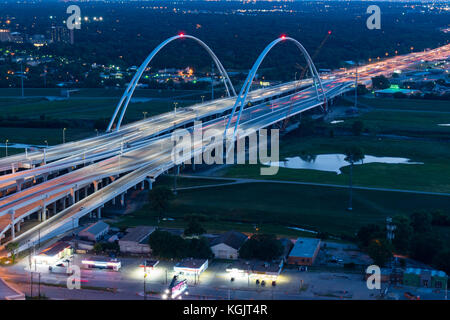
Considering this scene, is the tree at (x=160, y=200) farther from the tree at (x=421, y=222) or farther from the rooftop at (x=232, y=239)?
the tree at (x=421, y=222)

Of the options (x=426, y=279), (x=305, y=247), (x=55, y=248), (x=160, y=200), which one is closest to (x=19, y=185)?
(x=160, y=200)

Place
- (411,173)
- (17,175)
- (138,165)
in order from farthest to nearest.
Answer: (411,173)
(138,165)
(17,175)

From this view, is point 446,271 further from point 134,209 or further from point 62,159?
point 62,159

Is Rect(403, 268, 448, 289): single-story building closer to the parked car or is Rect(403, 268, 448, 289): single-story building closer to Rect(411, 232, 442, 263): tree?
the parked car

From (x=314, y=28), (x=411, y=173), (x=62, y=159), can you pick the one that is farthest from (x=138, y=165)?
(x=314, y=28)

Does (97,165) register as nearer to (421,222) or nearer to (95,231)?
(95,231)

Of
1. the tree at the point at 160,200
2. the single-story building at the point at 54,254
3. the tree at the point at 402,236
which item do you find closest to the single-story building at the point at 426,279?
the tree at the point at 402,236
